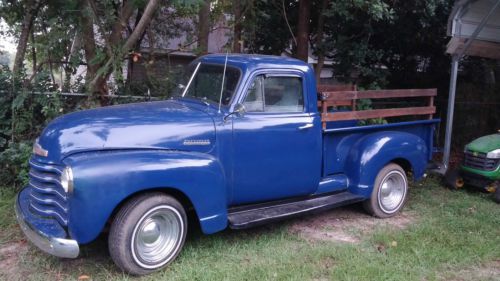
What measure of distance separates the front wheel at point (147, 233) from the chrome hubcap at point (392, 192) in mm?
2762

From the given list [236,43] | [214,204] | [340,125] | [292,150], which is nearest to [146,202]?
[214,204]

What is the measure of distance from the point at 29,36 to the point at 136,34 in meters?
1.93

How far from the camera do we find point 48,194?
3934 millimetres

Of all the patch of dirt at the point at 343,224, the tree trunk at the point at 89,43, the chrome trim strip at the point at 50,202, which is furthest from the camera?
the tree trunk at the point at 89,43

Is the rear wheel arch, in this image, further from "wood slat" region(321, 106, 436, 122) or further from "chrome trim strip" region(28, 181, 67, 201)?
"chrome trim strip" region(28, 181, 67, 201)

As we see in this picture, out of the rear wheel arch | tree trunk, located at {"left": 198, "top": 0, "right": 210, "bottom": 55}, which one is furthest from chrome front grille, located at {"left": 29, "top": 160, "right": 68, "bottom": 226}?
tree trunk, located at {"left": 198, "top": 0, "right": 210, "bottom": 55}

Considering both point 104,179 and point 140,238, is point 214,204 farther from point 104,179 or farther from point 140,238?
point 104,179

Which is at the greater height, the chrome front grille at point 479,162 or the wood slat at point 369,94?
the wood slat at point 369,94

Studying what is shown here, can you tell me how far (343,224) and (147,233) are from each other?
251 cm

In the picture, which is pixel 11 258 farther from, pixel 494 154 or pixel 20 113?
pixel 494 154

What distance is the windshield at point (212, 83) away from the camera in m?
4.72

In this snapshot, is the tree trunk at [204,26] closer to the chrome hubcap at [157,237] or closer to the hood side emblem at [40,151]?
the hood side emblem at [40,151]

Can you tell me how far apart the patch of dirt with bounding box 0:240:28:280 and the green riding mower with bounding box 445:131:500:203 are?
19.3ft

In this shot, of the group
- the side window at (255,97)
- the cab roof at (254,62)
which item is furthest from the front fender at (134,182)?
the cab roof at (254,62)
